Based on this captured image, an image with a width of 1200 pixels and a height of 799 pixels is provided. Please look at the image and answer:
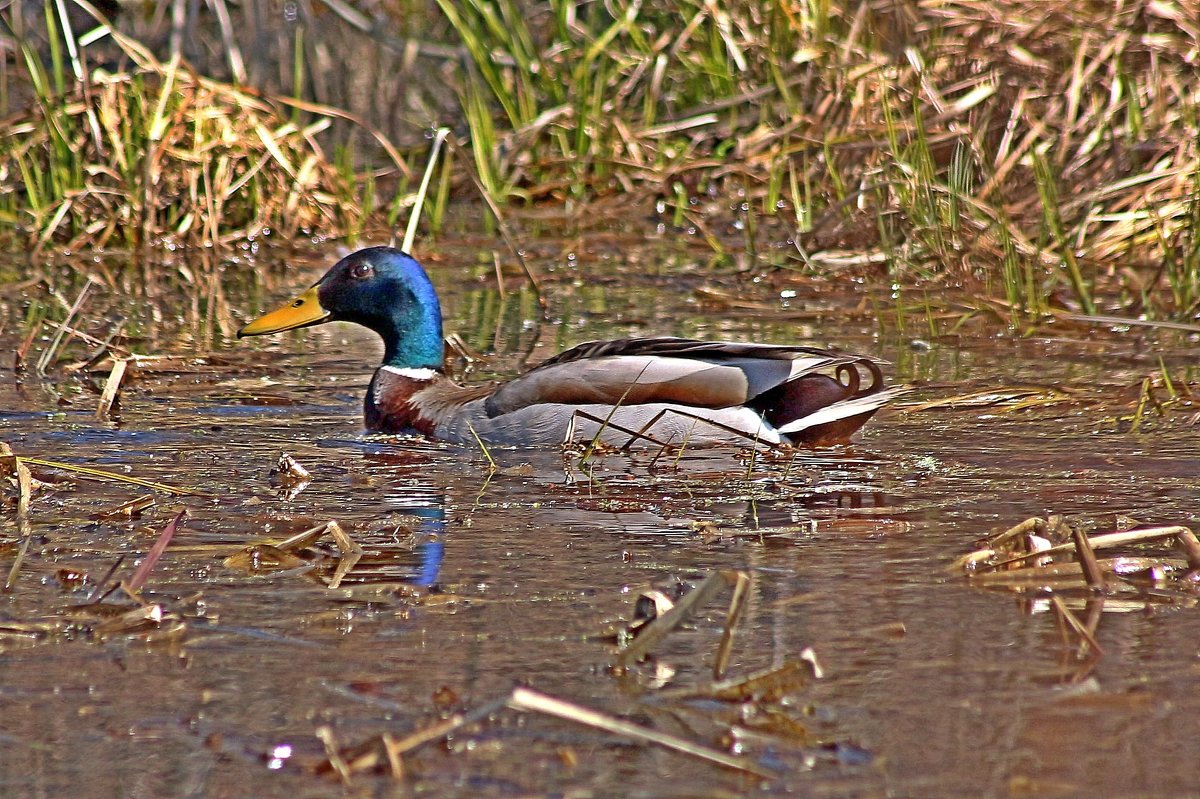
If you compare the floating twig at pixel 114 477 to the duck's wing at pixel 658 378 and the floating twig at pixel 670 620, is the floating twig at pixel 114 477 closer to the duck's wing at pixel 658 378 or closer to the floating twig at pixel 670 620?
the duck's wing at pixel 658 378

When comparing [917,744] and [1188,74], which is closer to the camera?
[917,744]

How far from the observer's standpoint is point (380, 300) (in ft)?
23.8

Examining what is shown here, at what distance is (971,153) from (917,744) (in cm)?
531

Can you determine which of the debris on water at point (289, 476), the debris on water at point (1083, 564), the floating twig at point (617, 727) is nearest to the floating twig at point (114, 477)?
the debris on water at point (289, 476)

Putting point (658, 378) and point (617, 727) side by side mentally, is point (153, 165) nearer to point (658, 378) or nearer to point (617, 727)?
point (658, 378)

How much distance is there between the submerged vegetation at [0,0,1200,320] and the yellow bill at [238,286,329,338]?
1.28 meters

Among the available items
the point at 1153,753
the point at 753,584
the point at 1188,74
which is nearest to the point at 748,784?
the point at 1153,753

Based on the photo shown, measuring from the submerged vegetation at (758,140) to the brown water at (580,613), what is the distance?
5.04 ft

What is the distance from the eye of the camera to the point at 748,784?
124 inches

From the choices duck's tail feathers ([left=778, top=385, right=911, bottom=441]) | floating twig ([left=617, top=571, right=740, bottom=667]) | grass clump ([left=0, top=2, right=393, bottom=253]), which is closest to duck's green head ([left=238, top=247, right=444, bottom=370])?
duck's tail feathers ([left=778, top=385, right=911, bottom=441])

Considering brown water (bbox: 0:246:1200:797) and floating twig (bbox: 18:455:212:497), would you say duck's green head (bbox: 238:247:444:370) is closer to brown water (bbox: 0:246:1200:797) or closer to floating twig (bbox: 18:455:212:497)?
brown water (bbox: 0:246:1200:797)

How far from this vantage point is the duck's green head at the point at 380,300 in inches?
284

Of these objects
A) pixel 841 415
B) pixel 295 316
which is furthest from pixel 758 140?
pixel 841 415

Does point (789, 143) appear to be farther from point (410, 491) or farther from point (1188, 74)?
point (410, 491)
